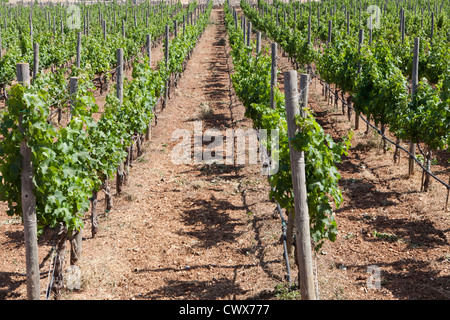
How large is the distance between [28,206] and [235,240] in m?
3.65

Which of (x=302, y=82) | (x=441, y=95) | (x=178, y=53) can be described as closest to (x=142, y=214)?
(x=302, y=82)

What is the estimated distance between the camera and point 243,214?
29.5 feet

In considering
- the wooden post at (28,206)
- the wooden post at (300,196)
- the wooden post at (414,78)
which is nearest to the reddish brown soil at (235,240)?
the wooden post at (414,78)

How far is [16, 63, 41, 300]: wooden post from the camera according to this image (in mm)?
5207

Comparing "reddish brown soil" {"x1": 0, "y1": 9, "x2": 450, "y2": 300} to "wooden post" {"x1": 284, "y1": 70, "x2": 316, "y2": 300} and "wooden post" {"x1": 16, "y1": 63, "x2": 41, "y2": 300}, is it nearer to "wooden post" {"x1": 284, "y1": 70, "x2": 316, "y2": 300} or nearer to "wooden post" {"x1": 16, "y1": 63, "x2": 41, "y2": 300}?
"wooden post" {"x1": 284, "y1": 70, "x2": 316, "y2": 300}

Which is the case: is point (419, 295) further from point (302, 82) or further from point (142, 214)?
point (142, 214)

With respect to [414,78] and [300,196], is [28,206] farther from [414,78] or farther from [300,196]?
[414,78]

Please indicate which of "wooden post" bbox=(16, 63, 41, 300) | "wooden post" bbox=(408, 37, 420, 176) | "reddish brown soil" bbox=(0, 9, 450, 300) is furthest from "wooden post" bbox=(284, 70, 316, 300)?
"wooden post" bbox=(408, 37, 420, 176)

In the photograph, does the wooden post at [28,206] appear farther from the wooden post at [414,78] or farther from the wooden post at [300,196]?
the wooden post at [414,78]

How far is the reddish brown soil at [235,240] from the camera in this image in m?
6.60

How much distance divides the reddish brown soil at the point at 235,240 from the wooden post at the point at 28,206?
3.89ft

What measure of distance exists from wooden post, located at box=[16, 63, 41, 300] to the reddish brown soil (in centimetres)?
119

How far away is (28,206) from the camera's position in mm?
5227

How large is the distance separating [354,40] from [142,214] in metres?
8.55
